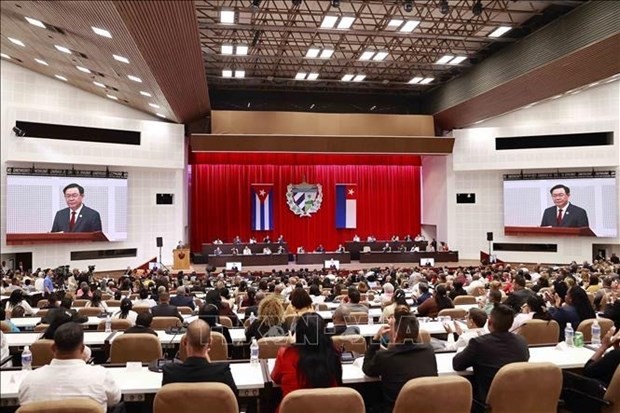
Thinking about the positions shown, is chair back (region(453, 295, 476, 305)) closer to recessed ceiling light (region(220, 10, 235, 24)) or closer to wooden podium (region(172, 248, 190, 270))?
recessed ceiling light (region(220, 10, 235, 24))

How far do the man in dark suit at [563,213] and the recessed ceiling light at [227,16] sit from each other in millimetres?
13907

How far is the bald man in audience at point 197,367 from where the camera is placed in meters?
3.17

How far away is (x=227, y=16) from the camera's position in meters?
13.4

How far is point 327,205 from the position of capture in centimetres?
2369

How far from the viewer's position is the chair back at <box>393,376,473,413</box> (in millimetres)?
3021

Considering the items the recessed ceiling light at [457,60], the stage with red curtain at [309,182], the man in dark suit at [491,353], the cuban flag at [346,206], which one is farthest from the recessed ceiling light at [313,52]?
the man in dark suit at [491,353]

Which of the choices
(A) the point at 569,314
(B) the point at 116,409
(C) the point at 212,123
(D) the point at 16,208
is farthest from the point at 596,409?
(C) the point at 212,123

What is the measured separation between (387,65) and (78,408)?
1860 centimetres

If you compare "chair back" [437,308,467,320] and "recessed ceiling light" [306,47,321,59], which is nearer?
"chair back" [437,308,467,320]

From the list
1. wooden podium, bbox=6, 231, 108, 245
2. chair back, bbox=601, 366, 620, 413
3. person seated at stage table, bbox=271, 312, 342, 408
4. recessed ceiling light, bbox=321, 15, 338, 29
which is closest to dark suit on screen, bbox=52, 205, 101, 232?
wooden podium, bbox=6, 231, 108, 245

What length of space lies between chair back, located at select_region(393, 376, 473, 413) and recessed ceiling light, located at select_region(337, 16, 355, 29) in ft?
40.7

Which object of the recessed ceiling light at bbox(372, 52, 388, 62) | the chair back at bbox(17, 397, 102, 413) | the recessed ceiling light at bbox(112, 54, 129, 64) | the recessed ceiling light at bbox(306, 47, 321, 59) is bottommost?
the chair back at bbox(17, 397, 102, 413)

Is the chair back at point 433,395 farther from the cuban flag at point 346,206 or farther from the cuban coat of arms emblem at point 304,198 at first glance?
the cuban flag at point 346,206

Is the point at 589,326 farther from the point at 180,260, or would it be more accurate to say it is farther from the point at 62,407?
the point at 180,260
